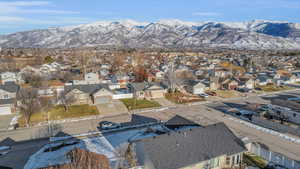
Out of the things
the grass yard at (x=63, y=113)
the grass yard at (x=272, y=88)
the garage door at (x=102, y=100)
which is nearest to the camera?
the grass yard at (x=63, y=113)

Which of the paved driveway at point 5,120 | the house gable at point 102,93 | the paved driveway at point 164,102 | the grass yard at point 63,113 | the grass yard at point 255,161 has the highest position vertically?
the house gable at point 102,93

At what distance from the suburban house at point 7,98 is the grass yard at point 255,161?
1329 inches

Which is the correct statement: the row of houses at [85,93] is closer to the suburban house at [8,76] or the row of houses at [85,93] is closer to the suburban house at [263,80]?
the suburban house at [8,76]

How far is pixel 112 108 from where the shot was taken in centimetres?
3231

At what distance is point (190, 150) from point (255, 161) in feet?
24.6

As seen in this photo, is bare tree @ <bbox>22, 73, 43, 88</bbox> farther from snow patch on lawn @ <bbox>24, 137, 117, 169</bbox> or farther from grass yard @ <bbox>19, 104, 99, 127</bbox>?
snow patch on lawn @ <bbox>24, 137, 117, 169</bbox>

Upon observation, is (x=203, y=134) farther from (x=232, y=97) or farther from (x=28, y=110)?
(x=232, y=97)

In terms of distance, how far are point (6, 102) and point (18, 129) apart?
8993mm

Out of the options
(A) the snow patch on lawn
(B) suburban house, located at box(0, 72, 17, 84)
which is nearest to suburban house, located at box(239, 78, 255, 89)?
(A) the snow patch on lawn

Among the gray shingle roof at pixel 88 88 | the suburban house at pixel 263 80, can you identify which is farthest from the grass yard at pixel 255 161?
the suburban house at pixel 263 80

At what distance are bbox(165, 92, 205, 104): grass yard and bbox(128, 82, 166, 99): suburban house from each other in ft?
5.58

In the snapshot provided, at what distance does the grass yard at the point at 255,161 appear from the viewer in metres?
16.3

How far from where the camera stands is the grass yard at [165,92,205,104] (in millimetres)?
36506

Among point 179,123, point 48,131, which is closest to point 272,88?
point 179,123
